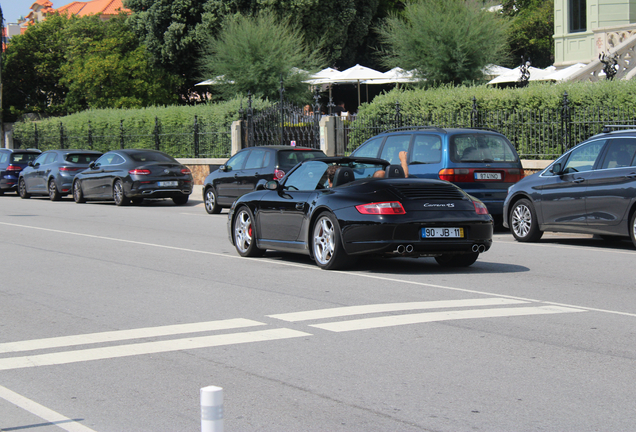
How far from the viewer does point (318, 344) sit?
645 centimetres

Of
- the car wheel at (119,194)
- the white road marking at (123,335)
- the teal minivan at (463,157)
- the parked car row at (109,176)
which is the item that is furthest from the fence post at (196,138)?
the white road marking at (123,335)

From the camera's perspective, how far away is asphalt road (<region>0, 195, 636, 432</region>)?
4.80 metres

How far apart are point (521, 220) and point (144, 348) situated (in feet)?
30.0

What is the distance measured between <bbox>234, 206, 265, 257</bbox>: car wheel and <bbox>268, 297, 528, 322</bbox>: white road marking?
417 cm

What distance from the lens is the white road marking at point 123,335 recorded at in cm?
657

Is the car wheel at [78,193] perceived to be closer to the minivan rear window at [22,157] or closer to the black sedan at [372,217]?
the minivan rear window at [22,157]

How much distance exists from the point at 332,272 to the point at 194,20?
3867 centimetres

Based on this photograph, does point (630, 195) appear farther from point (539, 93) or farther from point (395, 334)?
point (539, 93)

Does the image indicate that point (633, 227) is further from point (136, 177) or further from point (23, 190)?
point (23, 190)

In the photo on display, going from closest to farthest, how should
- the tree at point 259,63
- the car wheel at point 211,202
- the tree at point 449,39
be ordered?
1. the car wheel at point 211,202
2. the tree at point 449,39
3. the tree at point 259,63

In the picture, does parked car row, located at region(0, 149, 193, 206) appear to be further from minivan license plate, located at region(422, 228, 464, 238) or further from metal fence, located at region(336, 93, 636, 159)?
minivan license plate, located at region(422, 228, 464, 238)

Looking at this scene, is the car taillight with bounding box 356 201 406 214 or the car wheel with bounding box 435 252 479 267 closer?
the car taillight with bounding box 356 201 406 214

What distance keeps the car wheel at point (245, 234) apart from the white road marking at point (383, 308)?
4.17m

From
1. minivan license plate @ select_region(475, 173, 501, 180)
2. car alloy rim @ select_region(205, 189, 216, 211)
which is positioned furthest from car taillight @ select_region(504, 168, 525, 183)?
car alloy rim @ select_region(205, 189, 216, 211)
